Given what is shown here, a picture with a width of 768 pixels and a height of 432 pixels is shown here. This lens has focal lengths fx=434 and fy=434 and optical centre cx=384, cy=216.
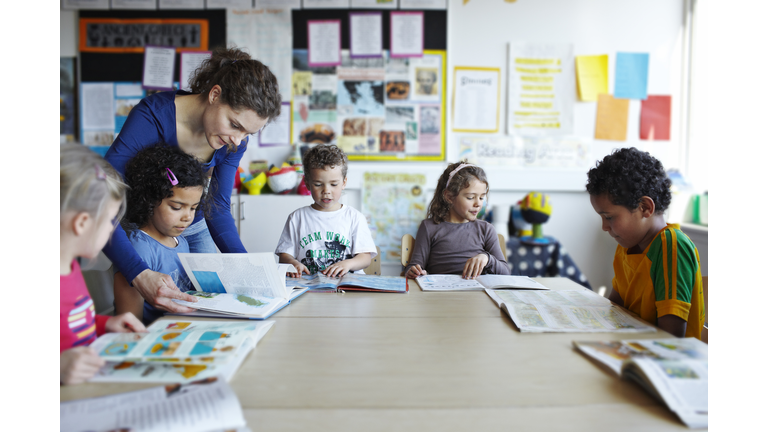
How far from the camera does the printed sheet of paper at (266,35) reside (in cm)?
265

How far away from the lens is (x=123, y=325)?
0.83m

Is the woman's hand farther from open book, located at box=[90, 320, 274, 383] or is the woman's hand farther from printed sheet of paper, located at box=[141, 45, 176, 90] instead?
printed sheet of paper, located at box=[141, 45, 176, 90]

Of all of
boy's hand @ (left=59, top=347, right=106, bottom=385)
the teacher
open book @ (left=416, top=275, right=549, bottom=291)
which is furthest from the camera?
open book @ (left=416, top=275, right=549, bottom=291)

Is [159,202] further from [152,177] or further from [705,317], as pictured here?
[705,317]

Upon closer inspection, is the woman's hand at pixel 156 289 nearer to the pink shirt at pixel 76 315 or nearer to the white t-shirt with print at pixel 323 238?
the pink shirt at pixel 76 315

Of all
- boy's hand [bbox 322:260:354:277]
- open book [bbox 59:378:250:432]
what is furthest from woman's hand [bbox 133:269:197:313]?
boy's hand [bbox 322:260:354:277]

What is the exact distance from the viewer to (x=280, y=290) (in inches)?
43.2

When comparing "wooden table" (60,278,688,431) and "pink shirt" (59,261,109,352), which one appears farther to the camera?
"pink shirt" (59,261,109,352)

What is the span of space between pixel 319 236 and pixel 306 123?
3.93ft

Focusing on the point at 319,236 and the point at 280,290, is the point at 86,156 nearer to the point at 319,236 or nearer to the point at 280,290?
the point at 280,290

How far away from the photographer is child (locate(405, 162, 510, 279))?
1808 millimetres

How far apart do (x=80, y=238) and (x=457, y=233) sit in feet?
4.58

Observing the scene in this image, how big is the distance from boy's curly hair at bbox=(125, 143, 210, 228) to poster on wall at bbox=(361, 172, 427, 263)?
4.97ft

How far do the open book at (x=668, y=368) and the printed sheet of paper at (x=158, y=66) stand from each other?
2759 mm
